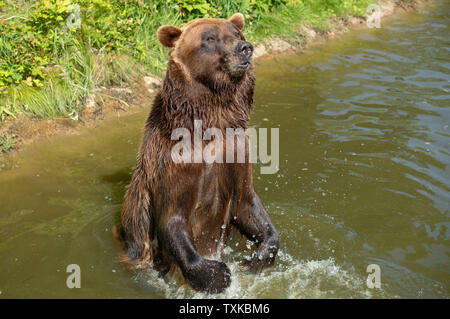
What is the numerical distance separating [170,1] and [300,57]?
289 centimetres

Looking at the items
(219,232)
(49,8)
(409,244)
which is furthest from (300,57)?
(219,232)

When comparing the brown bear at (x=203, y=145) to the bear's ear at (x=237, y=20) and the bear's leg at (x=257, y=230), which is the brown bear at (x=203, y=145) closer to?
the bear's leg at (x=257, y=230)

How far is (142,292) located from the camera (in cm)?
461

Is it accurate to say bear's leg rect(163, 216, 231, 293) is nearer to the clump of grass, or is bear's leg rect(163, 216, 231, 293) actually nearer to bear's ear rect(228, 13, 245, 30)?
bear's ear rect(228, 13, 245, 30)

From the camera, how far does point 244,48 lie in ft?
13.7

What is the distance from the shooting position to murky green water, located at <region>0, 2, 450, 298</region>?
473cm

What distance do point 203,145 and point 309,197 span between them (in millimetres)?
2251

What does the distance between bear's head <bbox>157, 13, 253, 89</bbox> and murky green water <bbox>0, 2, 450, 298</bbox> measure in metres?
1.54

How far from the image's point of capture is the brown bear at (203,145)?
423 cm

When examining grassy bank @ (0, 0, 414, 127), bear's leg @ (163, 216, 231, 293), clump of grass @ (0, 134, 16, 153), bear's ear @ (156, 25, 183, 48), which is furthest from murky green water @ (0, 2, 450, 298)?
bear's ear @ (156, 25, 183, 48)

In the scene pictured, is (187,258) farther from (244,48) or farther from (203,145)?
(244,48)

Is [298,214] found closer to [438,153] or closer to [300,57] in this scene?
[438,153]

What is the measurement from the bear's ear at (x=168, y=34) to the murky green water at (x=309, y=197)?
1.81 metres

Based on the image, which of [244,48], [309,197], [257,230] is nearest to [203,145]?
[244,48]
